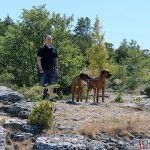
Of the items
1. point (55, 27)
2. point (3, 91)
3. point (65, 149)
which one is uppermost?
point (55, 27)

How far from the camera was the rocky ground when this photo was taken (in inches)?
340

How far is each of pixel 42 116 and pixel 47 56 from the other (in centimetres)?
344

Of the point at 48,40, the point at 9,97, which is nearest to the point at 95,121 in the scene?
the point at 9,97

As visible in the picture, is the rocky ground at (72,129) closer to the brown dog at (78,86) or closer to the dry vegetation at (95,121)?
the dry vegetation at (95,121)

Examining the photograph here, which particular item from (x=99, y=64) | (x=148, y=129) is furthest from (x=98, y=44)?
(x=148, y=129)

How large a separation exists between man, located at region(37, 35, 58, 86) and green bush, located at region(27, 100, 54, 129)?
2.95 m

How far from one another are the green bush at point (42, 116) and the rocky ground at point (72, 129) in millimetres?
154

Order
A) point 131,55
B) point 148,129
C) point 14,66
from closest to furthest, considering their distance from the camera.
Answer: point 148,129
point 14,66
point 131,55

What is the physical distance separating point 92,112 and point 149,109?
9.16ft

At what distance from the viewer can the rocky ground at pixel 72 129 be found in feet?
28.3

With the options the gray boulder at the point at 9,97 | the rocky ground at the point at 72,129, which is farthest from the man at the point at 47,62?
the rocky ground at the point at 72,129

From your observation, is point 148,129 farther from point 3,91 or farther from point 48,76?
point 3,91

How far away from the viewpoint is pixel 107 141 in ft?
30.4

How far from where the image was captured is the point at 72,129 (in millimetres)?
9500
